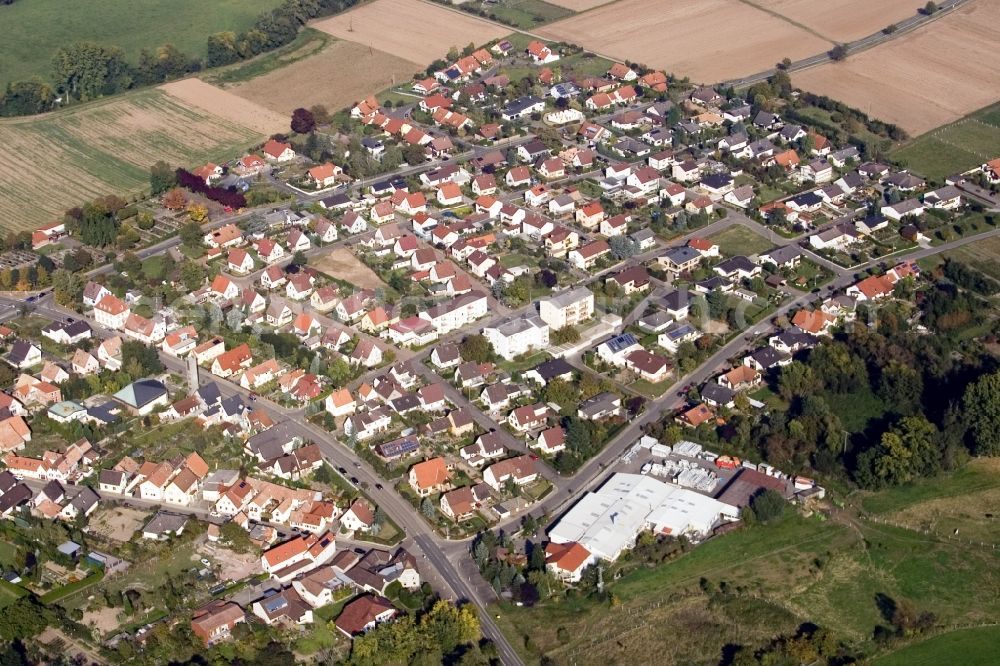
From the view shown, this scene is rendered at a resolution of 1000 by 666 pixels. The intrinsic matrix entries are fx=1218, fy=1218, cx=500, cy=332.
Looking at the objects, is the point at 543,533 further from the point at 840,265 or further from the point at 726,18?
the point at 726,18

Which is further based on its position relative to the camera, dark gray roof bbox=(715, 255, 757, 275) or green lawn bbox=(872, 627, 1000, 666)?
dark gray roof bbox=(715, 255, 757, 275)

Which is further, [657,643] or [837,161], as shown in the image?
[837,161]

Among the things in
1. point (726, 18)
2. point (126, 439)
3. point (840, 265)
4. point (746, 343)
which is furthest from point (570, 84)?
point (126, 439)

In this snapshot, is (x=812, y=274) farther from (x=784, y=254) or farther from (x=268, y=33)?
(x=268, y=33)

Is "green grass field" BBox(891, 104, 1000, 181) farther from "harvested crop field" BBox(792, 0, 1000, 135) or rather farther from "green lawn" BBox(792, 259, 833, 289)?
"green lawn" BBox(792, 259, 833, 289)

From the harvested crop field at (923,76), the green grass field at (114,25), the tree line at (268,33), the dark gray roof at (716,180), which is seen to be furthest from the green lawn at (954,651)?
the green grass field at (114,25)

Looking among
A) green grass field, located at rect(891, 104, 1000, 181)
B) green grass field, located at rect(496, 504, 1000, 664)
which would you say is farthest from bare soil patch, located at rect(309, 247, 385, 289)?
green grass field, located at rect(891, 104, 1000, 181)

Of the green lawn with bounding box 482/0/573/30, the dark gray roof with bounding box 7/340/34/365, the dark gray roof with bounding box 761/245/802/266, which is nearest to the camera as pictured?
the dark gray roof with bounding box 7/340/34/365
